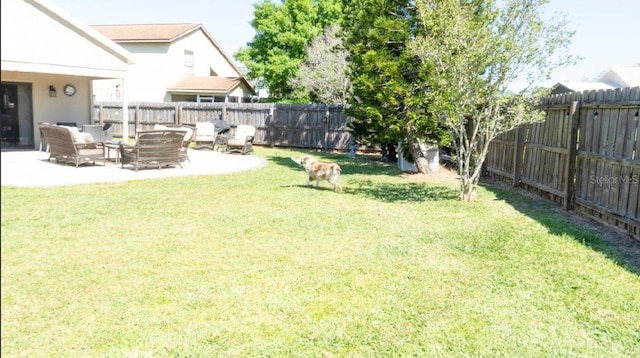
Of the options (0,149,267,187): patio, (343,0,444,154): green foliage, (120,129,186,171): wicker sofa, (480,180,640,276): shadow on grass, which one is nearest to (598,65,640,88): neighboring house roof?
(343,0,444,154): green foliage

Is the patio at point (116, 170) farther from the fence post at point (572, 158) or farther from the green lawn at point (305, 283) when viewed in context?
the fence post at point (572, 158)

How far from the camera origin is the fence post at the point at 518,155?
989 cm

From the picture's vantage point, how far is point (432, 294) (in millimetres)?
3990

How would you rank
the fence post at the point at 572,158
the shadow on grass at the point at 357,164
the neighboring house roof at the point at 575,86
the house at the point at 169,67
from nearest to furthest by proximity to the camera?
the fence post at the point at 572,158 < the shadow on grass at the point at 357,164 < the neighboring house roof at the point at 575,86 < the house at the point at 169,67

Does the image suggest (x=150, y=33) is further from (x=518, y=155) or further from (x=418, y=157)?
(x=518, y=155)

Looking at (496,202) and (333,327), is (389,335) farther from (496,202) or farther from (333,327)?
(496,202)

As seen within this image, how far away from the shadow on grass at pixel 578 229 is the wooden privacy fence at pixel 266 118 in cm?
970

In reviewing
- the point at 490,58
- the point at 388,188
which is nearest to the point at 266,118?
the point at 388,188

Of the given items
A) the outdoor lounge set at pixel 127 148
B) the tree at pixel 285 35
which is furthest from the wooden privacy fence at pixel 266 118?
the tree at pixel 285 35

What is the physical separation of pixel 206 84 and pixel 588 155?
21.7 meters

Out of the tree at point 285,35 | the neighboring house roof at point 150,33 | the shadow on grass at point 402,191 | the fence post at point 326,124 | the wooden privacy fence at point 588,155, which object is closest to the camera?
the wooden privacy fence at point 588,155

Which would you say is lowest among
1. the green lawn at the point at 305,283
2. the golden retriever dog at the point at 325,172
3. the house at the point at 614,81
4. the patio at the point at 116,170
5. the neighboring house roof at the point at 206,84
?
the green lawn at the point at 305,283

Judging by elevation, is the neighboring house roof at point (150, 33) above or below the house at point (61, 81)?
above

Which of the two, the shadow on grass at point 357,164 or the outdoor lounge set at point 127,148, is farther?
the shadow on grass at point 357,164
